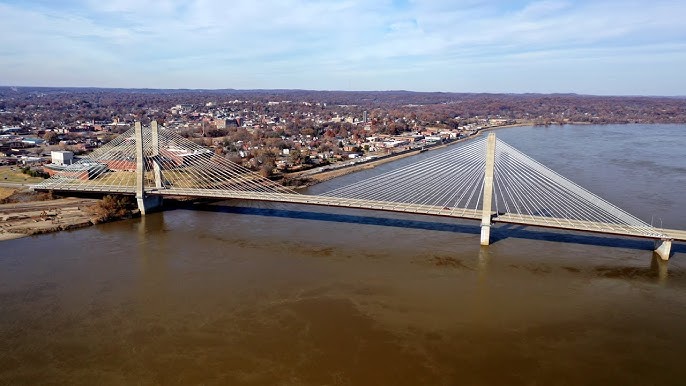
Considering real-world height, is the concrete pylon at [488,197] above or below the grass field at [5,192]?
above

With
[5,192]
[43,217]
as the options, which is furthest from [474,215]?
[5,192]

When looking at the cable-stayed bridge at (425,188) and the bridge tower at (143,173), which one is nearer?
the cable-stayed bridge at (425,188)

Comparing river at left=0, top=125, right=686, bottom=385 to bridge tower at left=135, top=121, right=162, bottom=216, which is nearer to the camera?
river at left=0, top=125, right=686, bottom=385

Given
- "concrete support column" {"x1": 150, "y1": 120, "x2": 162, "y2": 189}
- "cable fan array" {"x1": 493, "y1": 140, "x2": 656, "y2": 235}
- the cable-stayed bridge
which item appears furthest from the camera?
"concrete support column" {"x1": 150, "y1": 120, "x2": 162, "y2": 189}

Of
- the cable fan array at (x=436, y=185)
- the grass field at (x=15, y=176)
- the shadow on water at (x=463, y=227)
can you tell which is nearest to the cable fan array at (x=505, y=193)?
the cable fan array at (x=436, y=185)

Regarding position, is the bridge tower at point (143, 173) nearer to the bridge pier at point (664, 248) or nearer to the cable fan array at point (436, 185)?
the cable fan array at point (436, 185)

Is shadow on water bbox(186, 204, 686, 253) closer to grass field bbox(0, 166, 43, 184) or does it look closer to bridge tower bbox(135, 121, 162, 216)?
bridge tower bbox(135, 121, 162, 216)

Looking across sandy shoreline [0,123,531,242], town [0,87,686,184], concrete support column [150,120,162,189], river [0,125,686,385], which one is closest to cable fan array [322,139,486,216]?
river [0,125,686,385]
